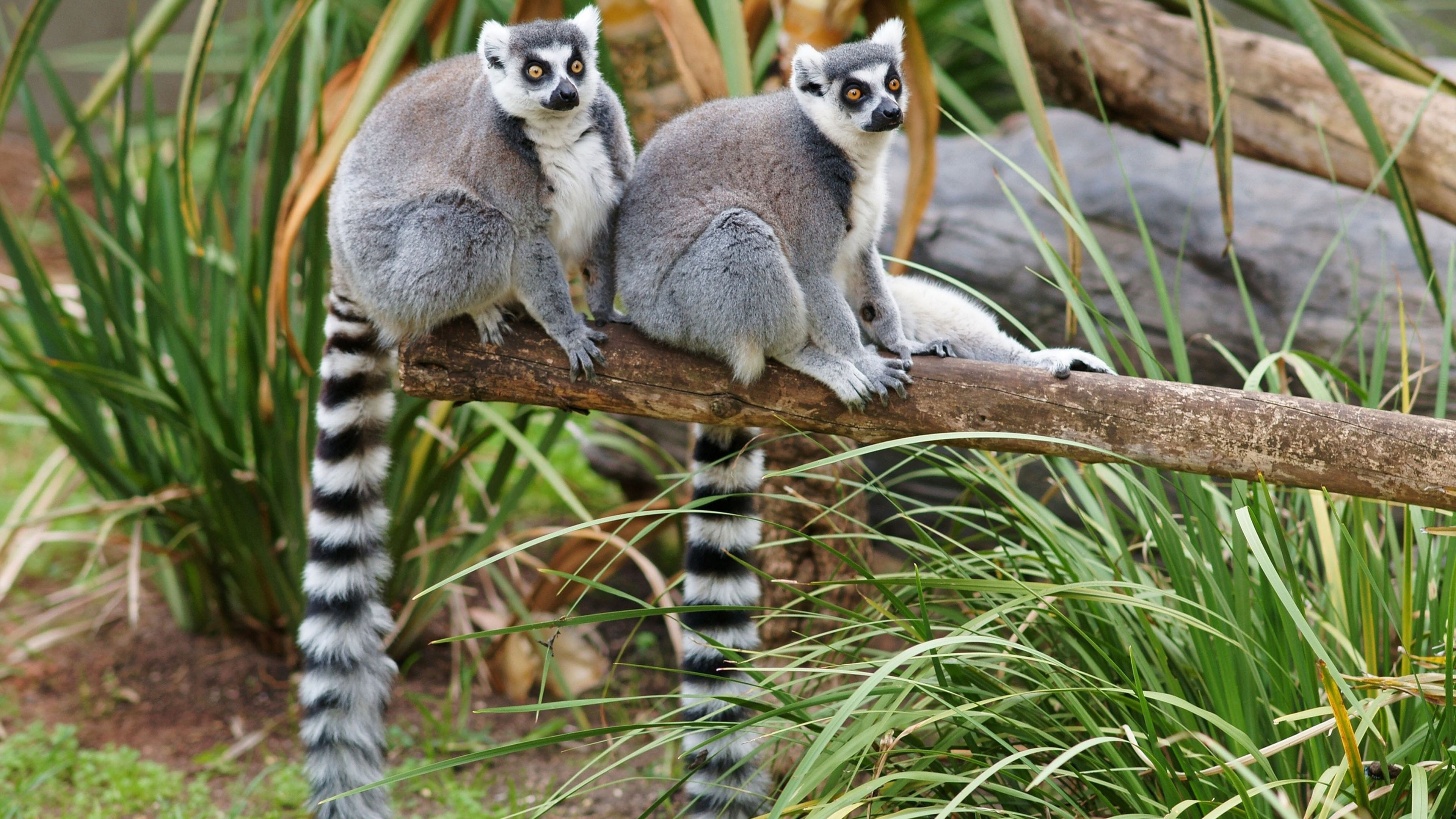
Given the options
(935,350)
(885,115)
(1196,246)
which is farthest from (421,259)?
(1196,246)

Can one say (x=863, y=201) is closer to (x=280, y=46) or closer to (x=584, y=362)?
(x=584, y=362)

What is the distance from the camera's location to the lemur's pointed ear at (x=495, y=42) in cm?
263

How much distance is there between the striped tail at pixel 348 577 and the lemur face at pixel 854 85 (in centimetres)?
132

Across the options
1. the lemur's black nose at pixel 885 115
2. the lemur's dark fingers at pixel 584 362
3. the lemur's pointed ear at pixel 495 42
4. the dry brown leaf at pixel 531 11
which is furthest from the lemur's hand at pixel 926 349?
the dry brown leaf at pixel 531 11

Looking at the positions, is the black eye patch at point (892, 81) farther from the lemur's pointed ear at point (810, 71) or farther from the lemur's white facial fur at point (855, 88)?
the lemur's pointed ear at point (810, 71)

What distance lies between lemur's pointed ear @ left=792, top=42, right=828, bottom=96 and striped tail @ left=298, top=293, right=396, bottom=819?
132 cm

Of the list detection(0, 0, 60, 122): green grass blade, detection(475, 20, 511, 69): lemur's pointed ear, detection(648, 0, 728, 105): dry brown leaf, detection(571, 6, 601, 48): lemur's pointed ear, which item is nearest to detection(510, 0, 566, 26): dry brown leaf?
detection(648, 0, 728, 105): dry brown leaf

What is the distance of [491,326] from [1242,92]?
345 cm

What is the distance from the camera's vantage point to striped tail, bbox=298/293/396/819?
2.62m

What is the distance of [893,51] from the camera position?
8.98 ft

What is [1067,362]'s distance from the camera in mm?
2350

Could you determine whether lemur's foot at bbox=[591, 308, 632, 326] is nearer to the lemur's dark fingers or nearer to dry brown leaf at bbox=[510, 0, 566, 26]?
the lemur's dark fingers

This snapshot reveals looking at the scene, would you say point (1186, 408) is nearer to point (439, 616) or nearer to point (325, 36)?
point (439, 616)

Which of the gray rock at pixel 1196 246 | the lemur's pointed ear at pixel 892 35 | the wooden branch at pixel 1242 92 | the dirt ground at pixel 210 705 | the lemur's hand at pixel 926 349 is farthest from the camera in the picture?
the gray rock at pixel 1196 246
